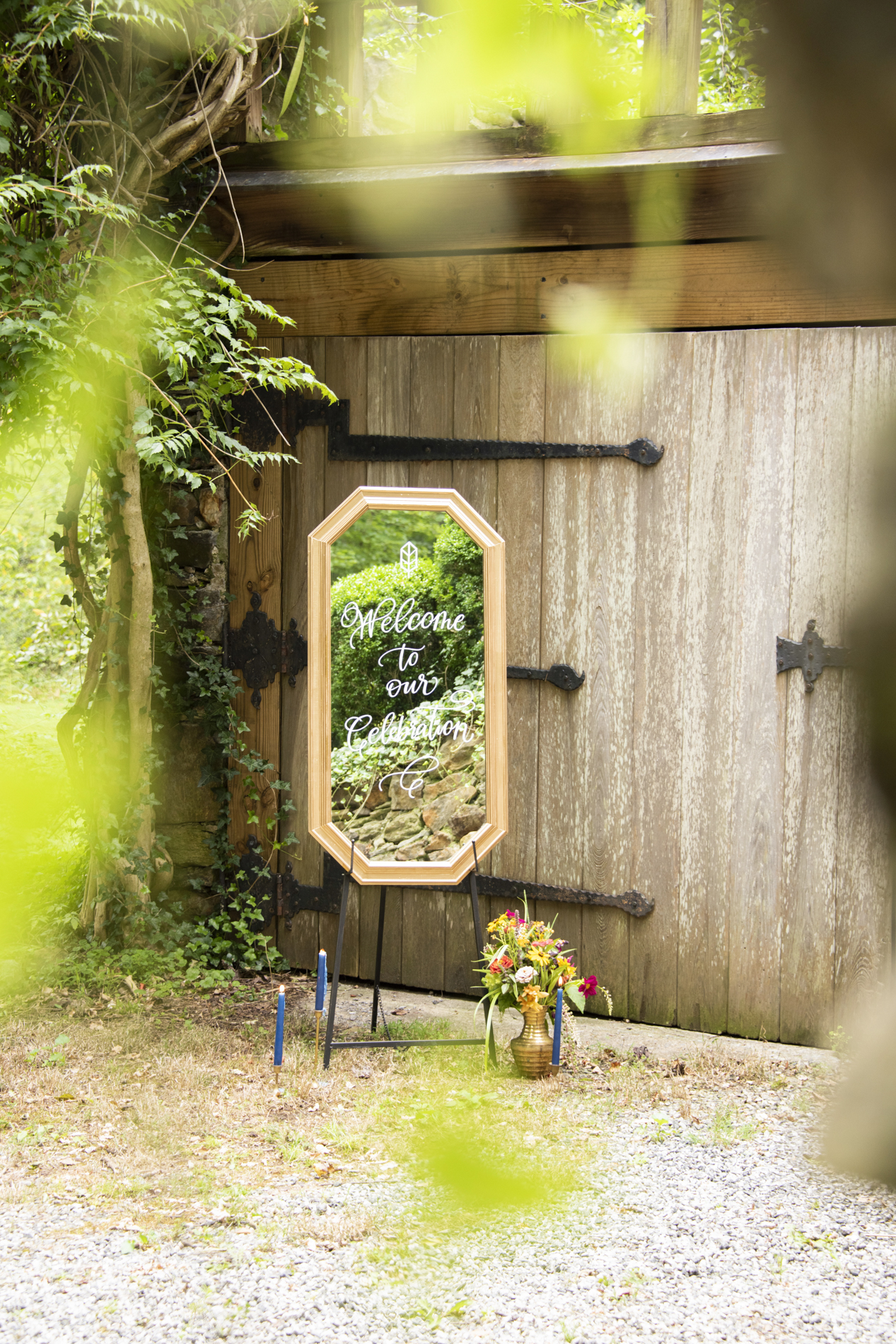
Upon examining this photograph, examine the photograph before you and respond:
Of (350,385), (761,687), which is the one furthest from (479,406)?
(761,687)

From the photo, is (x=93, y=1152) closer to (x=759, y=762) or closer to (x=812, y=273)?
(x=759, y=762)

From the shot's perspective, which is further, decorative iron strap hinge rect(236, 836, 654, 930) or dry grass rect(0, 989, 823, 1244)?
decorative iron strap hinge rect(236, 836, 654, 930)

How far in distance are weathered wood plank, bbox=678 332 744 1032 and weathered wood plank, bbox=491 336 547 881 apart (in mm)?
476

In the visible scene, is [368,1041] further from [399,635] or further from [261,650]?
[261,650]

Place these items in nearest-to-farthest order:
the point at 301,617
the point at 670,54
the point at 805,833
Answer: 1. the point at 670,54
2. the point at 805,833
3. the point at 301,617

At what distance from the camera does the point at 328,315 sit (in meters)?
3.59

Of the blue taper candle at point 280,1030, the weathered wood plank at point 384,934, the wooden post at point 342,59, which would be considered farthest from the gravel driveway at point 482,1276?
the wooden post at point 342,59

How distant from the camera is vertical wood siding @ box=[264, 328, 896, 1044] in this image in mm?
3107

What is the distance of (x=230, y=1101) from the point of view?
107 inches

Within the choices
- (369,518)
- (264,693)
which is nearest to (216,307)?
(369,518)

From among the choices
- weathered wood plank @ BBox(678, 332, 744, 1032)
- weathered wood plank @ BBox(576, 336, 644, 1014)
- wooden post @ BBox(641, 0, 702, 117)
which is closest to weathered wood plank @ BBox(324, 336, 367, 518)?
weathered wood plank @ BBox(576, 336, 644, 1014)

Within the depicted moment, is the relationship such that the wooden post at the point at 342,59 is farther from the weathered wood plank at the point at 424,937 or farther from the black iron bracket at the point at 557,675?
the weathered wood plank at the point at 424,937

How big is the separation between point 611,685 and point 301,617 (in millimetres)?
1099

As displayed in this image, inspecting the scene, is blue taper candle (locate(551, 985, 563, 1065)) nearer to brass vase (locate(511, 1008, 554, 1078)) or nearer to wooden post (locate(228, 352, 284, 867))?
brass vase (locate(511, 1008, 554, 1078))
